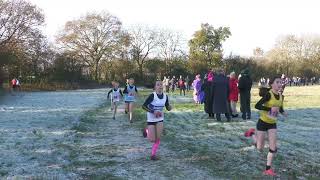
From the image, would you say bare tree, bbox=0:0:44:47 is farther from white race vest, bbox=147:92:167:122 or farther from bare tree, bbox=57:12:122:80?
white race vest, bbox=147:92:167:122

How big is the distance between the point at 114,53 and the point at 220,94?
2385 inches

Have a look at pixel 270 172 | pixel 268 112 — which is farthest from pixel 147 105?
pixel 270 172

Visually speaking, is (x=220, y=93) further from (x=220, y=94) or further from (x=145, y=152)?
(x=145, y=152)

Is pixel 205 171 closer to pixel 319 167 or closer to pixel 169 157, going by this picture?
pixel 169 157

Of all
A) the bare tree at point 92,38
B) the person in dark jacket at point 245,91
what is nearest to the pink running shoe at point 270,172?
the person in dark jacket at point 245,91

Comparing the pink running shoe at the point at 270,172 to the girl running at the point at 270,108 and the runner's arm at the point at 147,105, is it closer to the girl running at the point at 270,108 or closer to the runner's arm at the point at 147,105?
the girl running at the point at 270,108

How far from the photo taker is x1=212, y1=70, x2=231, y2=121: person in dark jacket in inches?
658

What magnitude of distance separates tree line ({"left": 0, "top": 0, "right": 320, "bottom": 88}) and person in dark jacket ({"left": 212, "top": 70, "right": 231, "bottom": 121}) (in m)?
39.5

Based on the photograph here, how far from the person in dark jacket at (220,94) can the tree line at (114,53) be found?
3951 cm

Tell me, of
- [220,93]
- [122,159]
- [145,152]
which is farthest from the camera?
[220,93]

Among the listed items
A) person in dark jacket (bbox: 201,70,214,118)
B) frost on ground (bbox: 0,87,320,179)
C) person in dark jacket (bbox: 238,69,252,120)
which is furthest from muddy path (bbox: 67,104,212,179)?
person in dark jacket (bbox: 238,69,252,120)

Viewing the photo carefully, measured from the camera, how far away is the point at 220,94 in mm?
16859

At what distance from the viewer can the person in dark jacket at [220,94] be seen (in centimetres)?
1672

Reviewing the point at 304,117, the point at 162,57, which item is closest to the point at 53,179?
the point at 304,117
